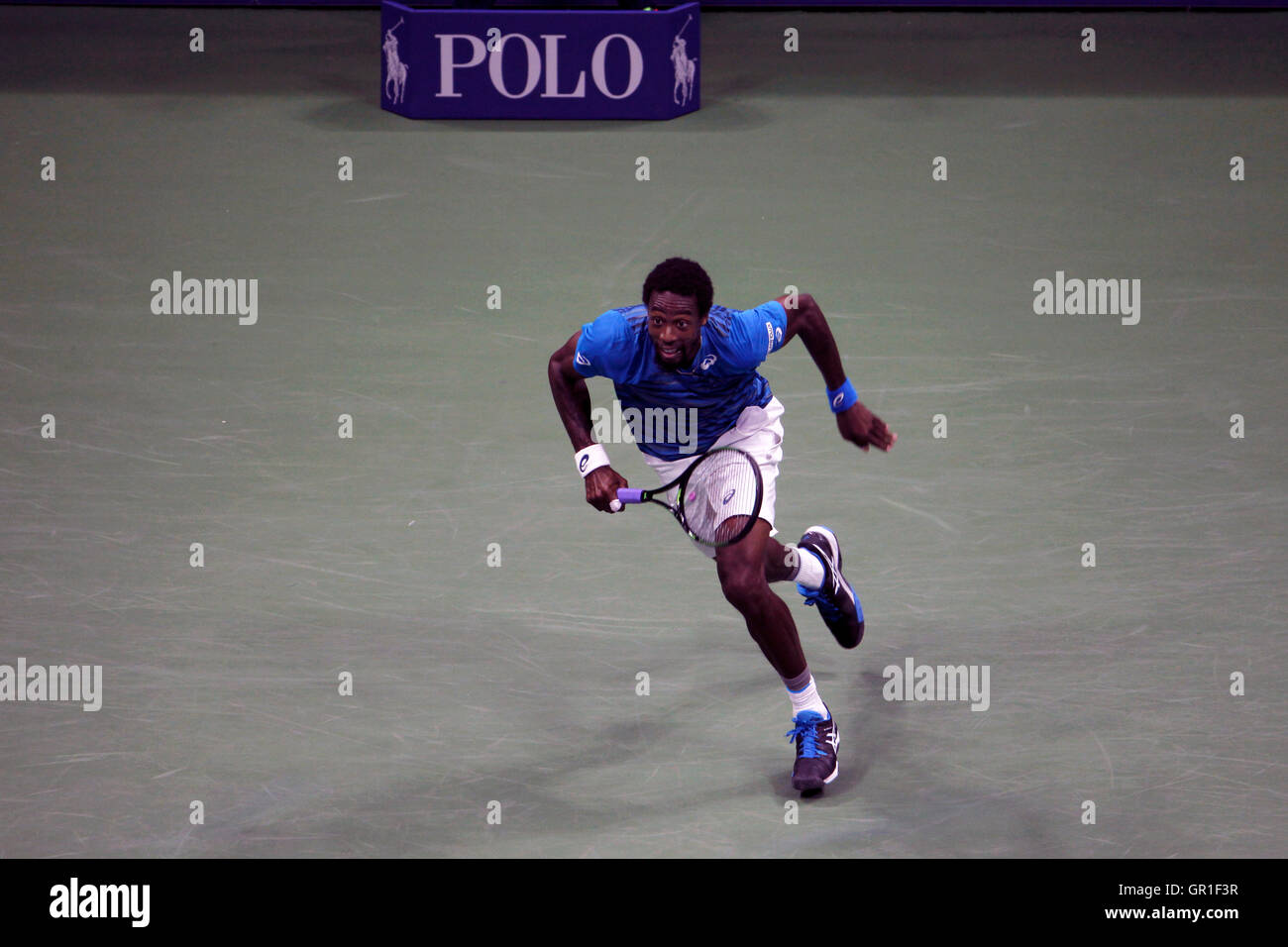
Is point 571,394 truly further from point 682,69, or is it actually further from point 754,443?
point 682,69

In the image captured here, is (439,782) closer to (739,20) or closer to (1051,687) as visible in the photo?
(1051,687)

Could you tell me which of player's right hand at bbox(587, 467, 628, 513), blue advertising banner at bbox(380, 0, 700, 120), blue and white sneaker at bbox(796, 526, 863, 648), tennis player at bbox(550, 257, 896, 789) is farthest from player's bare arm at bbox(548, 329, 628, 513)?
blue advertising banner at bbox(380, 0, 700, 120)

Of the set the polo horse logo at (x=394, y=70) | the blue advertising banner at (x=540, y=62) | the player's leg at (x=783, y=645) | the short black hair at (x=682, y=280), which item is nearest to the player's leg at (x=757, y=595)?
the player's leg at (x=783, y=645)

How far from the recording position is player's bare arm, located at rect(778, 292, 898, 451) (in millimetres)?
6141

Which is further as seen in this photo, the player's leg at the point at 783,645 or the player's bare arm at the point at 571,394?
the player's bare arm at the point at 571,394

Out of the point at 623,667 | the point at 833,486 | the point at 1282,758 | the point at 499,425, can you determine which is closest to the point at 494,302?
the point at 499,425

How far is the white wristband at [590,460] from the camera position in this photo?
5984 millimetres

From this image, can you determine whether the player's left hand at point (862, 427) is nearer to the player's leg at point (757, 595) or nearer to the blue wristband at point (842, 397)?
the blue wristband at point (842, 397)

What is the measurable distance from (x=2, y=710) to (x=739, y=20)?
33.5 ft

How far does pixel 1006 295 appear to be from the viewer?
399 inches

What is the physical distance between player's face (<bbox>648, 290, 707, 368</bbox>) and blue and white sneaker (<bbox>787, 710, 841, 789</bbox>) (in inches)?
56.0

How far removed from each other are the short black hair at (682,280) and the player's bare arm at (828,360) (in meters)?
0.44

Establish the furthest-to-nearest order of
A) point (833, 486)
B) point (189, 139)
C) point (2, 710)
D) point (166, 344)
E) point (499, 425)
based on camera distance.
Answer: point (189, 139), point (166, 344), point (499, 425), point (833, 486), point (2, 710)

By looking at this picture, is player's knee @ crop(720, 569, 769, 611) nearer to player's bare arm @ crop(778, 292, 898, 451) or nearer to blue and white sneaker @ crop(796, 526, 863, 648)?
player's bare arm @ crop(778, 292, 898, 451)
